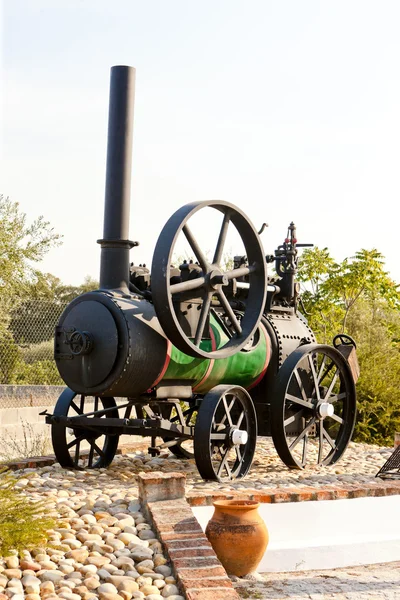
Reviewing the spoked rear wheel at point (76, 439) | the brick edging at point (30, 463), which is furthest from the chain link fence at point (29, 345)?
the spoked rear wheel at point (76, 439)

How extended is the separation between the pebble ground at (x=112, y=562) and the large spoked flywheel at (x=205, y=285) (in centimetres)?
113

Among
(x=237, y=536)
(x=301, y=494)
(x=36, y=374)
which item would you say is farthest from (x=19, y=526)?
(x=36, y=374)

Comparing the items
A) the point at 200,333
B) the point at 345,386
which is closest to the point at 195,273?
the point at 200,333

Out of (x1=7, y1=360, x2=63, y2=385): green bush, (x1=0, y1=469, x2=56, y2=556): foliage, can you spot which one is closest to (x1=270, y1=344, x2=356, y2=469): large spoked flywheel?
(x1=0, y1=469, x2=56, y2=556): foliage

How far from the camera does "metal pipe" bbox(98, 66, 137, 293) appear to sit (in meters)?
6.74

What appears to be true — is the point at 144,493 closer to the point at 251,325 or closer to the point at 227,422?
the point at 227,422

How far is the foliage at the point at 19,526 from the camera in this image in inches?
165

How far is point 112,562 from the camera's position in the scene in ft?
14.0

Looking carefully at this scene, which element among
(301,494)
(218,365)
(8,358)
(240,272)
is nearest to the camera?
(301,494)

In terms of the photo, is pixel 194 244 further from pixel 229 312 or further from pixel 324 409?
pixel 324 409

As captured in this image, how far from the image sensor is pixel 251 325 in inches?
279

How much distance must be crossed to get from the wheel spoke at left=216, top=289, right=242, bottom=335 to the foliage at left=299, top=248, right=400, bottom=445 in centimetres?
467

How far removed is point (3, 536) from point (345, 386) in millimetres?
4830

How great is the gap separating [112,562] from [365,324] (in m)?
16.3
